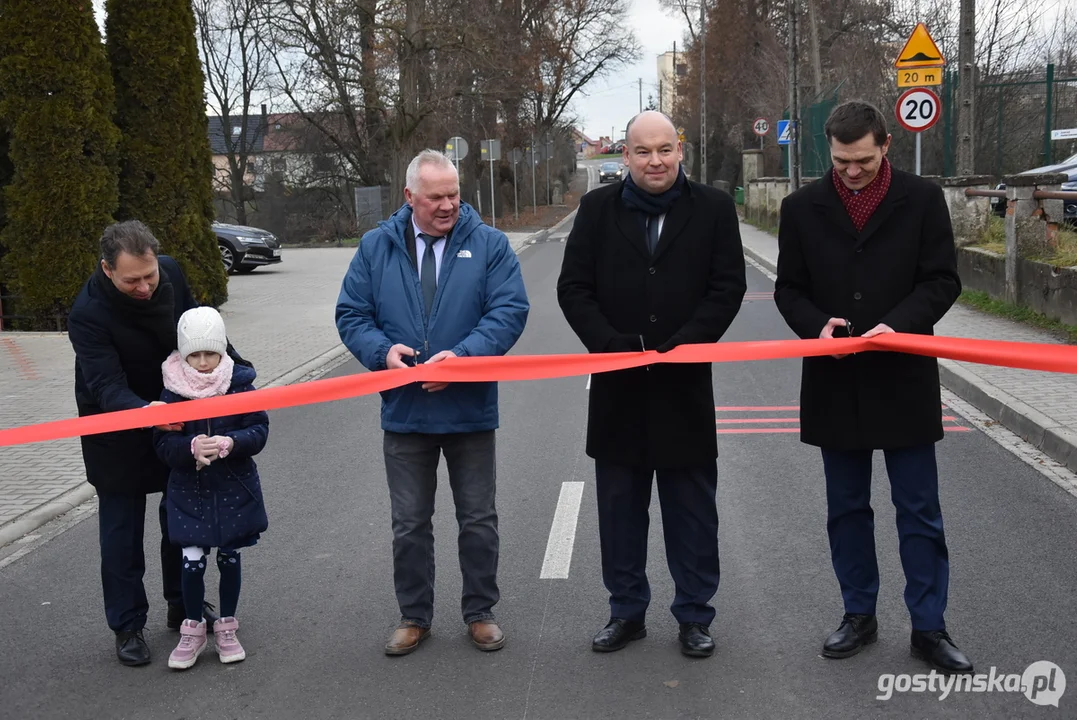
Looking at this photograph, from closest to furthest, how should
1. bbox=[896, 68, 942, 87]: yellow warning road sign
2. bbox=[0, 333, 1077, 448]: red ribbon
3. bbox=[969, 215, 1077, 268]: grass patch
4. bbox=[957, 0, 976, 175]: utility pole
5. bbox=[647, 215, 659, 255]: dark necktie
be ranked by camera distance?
bbox=[0, 333, 1077, 448]: red ribbon → bbox=[647, 215, 659, 255]: dark necktie → bbox=[969, 215, 1077, 268]: grass patch → bbox=[896, 68, 942, 87]: yellow warning road sign → bbox=[957, 0, 976, 175]: utility pole

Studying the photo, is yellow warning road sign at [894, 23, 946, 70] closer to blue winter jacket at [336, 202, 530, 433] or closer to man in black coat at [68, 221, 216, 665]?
blue winter jacket at [336, 202, 530, 433]

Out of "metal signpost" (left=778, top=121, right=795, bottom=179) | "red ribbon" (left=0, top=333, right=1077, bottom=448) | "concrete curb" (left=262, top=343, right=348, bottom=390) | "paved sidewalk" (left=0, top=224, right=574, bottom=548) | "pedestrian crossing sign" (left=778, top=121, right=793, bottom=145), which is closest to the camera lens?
"red ribbon" (left=0, top=333, right=1077, bottom=448)

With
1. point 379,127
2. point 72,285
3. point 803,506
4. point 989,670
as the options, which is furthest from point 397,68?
point 989,670

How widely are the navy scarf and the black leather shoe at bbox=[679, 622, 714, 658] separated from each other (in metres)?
1.63

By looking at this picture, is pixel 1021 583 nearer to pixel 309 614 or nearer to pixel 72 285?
pixel 309 614

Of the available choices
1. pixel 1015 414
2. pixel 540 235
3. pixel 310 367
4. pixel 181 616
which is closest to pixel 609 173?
pixel 540 235

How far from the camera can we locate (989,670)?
14.6 feet

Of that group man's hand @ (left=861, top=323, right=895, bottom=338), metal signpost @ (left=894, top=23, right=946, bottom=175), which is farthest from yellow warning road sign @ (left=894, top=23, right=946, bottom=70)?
man's hand @ (left=861, top=323, right=895, bottom=338)

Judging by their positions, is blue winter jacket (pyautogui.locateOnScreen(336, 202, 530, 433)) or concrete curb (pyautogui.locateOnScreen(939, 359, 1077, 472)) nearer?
blue winter jacket (pyautogui.locateOnScreen(336, 202, 530, 433))

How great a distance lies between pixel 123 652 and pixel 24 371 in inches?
A: 355

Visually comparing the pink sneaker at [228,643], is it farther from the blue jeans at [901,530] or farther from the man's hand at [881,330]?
the man's hand at [881,330]

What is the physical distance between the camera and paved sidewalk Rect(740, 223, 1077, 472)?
808 cm

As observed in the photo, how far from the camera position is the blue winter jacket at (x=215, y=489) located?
4.68 m

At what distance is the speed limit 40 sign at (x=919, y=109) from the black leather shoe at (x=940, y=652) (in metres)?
14.1
